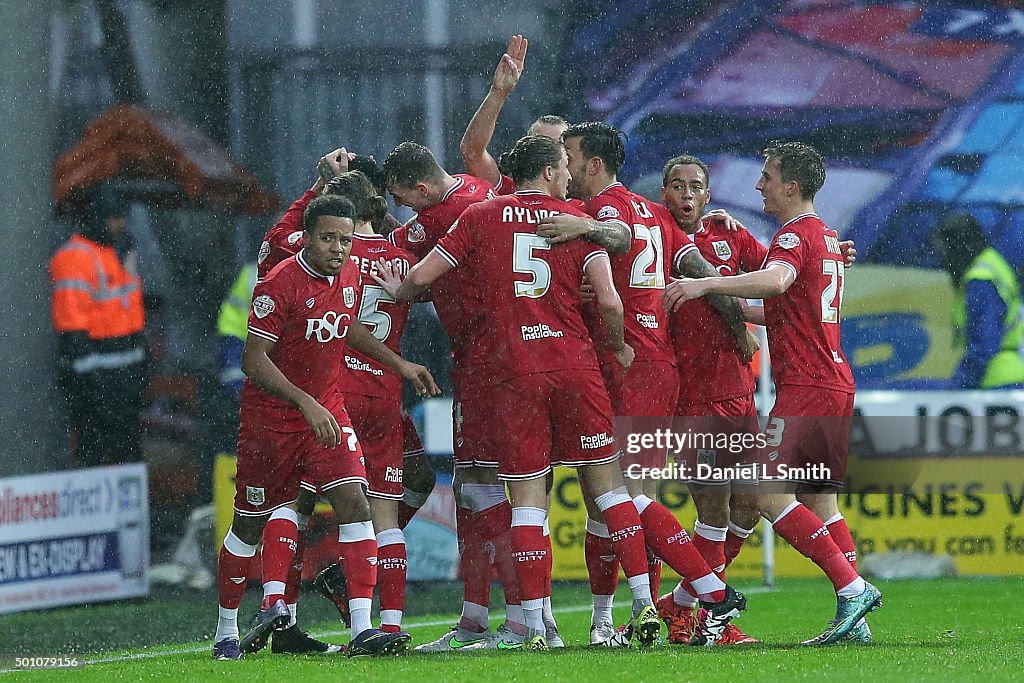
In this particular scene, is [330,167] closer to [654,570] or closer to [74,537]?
[654,570]

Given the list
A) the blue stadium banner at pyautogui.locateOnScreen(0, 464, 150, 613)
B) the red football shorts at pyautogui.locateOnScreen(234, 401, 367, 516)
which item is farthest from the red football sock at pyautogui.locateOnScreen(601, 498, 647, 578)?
the blue stadium banner at pyautogui.locateOnScreen(0, 464, 150, 613)

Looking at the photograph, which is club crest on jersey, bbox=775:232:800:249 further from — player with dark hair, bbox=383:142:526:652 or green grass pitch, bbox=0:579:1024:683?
green grass pitch, bbox=0:579:1024:683

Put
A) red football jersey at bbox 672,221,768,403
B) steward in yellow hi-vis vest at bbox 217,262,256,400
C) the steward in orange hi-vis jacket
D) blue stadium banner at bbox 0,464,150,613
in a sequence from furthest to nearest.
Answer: steward in yellow hi-vis vest at bbox 217,262,256,400 < the steward in orange hi-vis jacket < blue stadium banner at bbox 0,464,150,613 < red football jersey at bbox 672,221,768,403

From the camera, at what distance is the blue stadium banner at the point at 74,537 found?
952 centimetres

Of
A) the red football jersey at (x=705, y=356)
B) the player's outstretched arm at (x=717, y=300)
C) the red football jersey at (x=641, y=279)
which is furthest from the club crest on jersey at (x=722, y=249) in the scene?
the red football jersey at (x=641, y=279)

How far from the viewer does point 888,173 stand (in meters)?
12.9

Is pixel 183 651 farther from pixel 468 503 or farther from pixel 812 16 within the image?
pixel 812 16

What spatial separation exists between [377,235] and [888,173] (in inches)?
269

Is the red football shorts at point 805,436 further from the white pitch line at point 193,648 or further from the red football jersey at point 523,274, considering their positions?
the white pitch line at point 193,648

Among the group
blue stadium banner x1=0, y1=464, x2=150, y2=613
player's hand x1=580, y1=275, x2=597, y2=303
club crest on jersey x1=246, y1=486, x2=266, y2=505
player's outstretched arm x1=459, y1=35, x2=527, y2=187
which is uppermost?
player's outstretched arm x1=459, y1=35, x2=527, y2=187

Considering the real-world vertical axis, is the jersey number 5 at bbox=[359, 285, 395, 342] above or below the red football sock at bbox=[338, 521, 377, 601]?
above

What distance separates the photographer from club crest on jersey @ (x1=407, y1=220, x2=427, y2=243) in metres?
7.08

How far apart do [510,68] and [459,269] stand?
1.14m

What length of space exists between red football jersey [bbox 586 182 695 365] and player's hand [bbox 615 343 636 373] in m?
0.09
